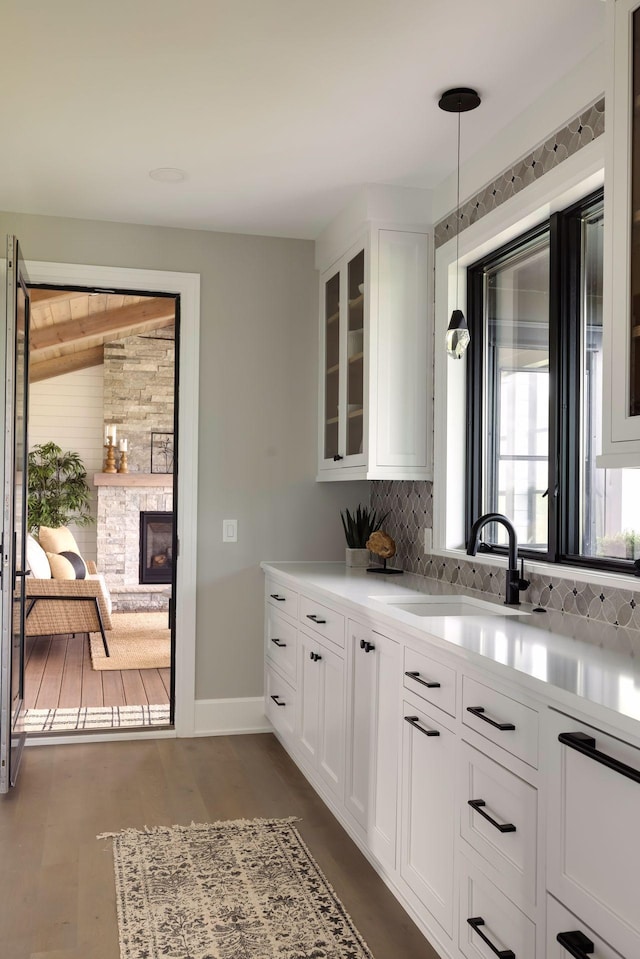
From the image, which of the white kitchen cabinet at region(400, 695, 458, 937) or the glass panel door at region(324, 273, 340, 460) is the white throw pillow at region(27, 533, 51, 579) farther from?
the white kitchen cabinet at region(400, 695, 458, 937)

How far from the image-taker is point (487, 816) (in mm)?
1896

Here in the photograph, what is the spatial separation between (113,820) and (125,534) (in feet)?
19.6

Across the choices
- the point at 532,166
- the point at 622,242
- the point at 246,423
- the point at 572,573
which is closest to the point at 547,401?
the point at 572,573

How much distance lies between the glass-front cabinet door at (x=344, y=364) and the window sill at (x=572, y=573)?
0.80m

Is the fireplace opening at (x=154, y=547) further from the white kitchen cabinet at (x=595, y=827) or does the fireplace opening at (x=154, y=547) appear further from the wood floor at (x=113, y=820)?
the white kitchen cabinet at (x=595, y=827)

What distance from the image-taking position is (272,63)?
8.61 ft

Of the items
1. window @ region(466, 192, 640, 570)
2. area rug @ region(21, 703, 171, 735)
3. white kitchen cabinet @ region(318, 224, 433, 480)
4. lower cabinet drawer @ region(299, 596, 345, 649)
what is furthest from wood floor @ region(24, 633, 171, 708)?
window @ region(466, 192, 640, 570)

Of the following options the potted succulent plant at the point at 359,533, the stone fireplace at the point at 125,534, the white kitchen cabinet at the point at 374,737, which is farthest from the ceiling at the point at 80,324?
the white kitchen cabinet at the point at 374,737

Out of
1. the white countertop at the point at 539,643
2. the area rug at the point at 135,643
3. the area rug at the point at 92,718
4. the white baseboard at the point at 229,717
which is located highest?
the white countertop at the point at 539,643

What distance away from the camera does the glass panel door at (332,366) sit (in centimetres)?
418

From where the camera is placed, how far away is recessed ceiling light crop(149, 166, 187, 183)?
3.54 meters

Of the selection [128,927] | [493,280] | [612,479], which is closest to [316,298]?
[493,280]

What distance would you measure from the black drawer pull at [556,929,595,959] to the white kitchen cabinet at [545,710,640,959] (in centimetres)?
4

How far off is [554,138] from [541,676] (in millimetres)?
1881
